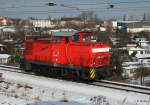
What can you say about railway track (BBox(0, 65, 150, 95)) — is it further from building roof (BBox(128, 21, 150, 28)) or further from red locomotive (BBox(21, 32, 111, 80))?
building roof (BBox(128, 21, 150, 28))

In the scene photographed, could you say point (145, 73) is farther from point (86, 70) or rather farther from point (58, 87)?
point (58, 87)

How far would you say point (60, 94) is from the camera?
1566 cm

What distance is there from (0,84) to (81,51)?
508 centimetres

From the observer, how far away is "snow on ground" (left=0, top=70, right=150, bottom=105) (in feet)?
44.5

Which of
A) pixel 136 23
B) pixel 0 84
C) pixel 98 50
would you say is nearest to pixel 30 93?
pixel 0 84

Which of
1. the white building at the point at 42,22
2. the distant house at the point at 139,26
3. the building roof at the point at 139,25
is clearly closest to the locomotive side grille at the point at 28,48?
the white building at the point at 42,22

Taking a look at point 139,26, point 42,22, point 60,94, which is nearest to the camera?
point 60,94

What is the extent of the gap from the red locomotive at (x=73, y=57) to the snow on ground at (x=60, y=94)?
0.94 m

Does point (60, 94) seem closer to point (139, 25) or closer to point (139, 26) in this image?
point (139, 26)

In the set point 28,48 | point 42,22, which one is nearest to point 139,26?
point 42,22

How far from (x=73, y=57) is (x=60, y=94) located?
4.40 metres

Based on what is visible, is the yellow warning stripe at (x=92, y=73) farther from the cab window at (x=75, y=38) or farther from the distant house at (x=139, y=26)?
the distant house at (x=139, y=26)

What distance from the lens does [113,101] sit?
1377cm

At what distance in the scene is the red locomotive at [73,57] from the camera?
18.7 metres
